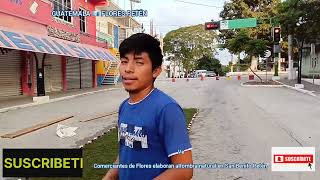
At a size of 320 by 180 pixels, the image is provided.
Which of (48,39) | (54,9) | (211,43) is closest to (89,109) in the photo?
(48,39)

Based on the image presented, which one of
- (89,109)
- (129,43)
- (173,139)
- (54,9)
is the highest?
(54,9)

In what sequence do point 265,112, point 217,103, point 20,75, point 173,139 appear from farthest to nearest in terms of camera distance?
point 20,75 → point 217,103 → point 265,112 → point 173,139

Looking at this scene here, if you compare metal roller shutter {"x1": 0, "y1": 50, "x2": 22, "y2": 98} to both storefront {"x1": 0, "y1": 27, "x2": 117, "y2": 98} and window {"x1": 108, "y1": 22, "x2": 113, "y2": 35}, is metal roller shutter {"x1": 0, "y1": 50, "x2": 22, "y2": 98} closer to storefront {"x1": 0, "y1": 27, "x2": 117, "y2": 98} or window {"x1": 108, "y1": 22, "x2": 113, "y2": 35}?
storefront {"x1": 0, "y1": 27, "x2": 117, "y2": 98}

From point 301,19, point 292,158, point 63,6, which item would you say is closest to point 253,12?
point 301,19

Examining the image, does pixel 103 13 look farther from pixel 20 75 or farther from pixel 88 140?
pixel 88 140

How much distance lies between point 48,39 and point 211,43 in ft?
192

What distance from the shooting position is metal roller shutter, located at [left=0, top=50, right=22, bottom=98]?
64.3ft

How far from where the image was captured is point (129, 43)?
2379 mm

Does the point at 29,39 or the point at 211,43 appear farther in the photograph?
the point at 211,43

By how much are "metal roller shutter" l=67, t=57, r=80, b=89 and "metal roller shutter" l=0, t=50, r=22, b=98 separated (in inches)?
266

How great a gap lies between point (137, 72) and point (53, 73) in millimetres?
23894

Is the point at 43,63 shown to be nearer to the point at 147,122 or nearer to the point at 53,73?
the point at 53,73

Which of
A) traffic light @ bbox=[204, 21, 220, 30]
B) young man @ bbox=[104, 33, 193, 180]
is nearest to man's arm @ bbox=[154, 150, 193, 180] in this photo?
young man @ bbox=[104, 33, 193, 180]

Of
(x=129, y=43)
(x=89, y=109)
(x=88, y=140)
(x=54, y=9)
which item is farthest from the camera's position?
(x=54, y=9)
